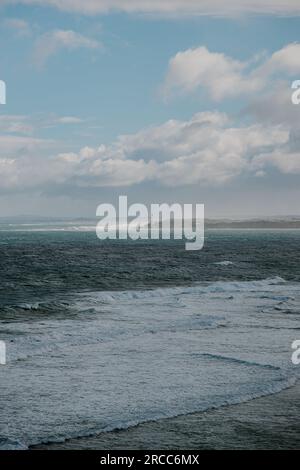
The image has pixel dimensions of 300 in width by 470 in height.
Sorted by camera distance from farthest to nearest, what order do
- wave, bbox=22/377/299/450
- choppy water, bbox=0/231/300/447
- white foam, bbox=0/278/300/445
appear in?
1. choppy water, bbox=0/231/300/447
2. white foam, bbox=0/278/300/445
3. wave, bbox=22/377/299/450

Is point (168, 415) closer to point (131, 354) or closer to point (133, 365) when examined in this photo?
point (133, 365)

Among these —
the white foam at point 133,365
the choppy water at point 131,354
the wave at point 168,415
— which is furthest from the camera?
the choppy water at point 131,354

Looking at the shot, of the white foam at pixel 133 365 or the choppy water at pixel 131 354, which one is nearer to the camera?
the white foam at pixel 133 365

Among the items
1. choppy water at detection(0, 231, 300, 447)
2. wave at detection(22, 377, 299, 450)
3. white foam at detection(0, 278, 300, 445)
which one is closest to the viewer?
wave at detection(22, 377, 299, 450)

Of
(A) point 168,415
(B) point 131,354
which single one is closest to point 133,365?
(B) point 131,354

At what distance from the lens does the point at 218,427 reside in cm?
1116

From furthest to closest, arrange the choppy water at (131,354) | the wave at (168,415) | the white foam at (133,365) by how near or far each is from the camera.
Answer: the choppy water at (131,354), the white foam at (133,365), the wave at (168,415)

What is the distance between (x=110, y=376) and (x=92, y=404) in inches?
92.2

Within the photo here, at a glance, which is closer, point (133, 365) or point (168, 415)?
point (168, 415)

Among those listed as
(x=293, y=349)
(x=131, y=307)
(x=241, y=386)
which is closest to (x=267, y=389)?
(x=241, y=386)

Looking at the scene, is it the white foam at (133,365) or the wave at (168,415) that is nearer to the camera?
the wave at (168,415)

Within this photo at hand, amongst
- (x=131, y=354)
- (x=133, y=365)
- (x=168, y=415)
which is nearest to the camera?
(x=168, y=415)

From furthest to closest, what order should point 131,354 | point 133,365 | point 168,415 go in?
point 131,354 → point 133,365 → point 168,415

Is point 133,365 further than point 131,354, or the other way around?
point 131,354
